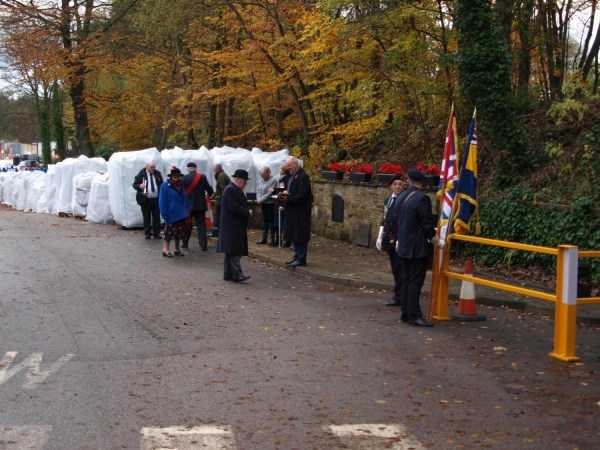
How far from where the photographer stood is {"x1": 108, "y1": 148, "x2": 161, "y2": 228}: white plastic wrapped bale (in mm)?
19844

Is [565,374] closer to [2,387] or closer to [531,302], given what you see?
[531,302]

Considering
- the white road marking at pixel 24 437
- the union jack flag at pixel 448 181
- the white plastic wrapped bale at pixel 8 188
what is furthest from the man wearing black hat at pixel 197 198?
the white plastic wrapped bale at pixel 8 188

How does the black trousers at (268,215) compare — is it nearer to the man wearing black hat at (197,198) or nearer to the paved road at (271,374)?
the man wearing black hat at (197,198)

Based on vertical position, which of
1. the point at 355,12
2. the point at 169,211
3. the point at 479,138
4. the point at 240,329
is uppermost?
the point at 355,12

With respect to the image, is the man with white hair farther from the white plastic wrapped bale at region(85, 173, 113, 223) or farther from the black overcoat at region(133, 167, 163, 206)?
the white plastic wrapped bale at region(85, 173, 113, 223)

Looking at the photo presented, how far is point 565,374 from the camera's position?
6.52 metres

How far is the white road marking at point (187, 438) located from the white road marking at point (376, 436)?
740 mm

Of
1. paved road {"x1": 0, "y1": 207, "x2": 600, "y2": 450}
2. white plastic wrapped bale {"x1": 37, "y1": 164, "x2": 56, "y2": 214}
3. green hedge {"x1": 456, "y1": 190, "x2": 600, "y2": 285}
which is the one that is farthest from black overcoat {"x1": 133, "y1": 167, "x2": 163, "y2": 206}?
white plastic wrapped bale {"x1": 37, "y1": 164, "x2": 56, "y2": 214}

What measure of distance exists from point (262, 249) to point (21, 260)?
16.3 ft

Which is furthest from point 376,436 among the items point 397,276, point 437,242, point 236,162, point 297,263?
point 236,162

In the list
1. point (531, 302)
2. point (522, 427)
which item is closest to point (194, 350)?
point (522, 427)

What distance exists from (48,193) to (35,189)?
7.32 feet

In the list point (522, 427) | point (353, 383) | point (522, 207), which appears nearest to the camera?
point (522, 427)

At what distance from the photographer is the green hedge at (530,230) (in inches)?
421
